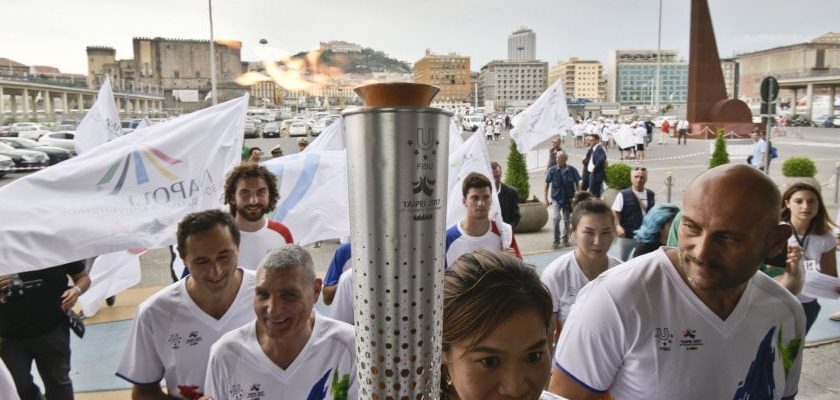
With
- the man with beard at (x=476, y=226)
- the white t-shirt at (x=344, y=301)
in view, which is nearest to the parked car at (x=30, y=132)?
the man with beard at (x=476, y=226)

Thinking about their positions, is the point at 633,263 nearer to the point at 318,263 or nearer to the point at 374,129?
the point at 374,129

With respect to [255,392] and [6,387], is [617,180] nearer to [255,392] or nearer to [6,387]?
[255,392]

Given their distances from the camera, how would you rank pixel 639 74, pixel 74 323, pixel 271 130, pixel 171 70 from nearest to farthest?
pixel 74 323 < pixel 271 130 < pixel 171 70 < pixel 639 74

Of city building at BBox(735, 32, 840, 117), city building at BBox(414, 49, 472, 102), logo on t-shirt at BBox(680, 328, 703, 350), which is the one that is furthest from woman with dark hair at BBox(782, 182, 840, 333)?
city building at BBox(735, 32, 840, 117)

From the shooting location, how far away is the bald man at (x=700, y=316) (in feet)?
6.75

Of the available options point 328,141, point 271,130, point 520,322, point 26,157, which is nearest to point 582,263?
point 520,322

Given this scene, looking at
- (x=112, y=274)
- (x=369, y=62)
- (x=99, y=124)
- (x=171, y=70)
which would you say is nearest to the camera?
(x=369, y=62)

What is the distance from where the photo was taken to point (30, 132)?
37.3 m

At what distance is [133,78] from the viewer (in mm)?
110938

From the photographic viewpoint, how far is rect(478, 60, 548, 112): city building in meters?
125

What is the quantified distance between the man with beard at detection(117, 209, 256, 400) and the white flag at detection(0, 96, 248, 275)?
1440 millimetres

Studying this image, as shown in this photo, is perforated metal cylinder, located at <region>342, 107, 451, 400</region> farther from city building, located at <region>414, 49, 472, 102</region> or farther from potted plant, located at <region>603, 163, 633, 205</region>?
potted plant, located at <region>603, 163, 633, 205</region>

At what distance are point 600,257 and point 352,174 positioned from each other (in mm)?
3480

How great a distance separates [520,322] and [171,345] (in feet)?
6.68
